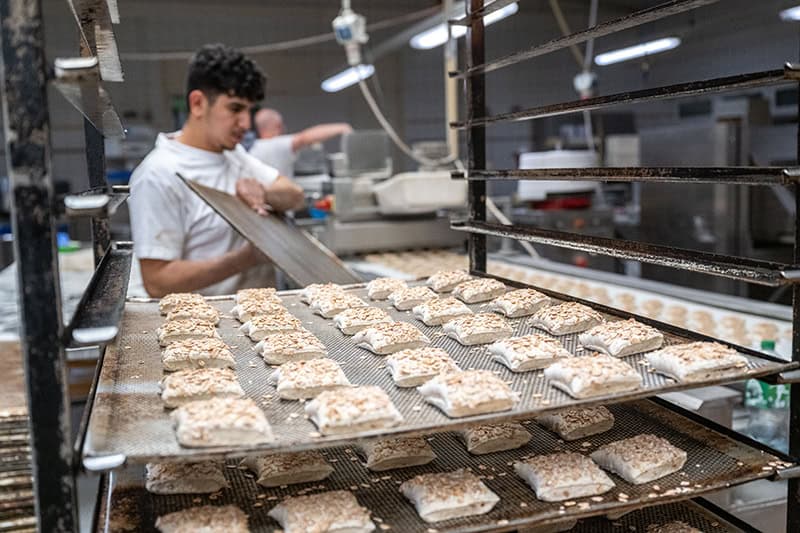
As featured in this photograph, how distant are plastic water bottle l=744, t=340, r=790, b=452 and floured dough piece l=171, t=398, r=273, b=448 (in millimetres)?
1566

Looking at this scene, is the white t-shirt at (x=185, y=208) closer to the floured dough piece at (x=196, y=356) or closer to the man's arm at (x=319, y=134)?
the floured dough piece at (x=196, y=356)

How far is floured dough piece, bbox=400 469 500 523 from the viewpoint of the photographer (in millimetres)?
1021

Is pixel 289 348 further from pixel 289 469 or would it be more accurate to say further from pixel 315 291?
pixel 315 291

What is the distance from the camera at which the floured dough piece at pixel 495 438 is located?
1282 mm

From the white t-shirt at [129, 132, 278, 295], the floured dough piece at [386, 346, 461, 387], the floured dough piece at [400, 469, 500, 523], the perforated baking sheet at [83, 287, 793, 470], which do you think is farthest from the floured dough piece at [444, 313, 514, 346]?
the white t-shirt at [129, 132, 278, 295]

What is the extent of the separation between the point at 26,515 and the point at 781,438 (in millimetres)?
2111

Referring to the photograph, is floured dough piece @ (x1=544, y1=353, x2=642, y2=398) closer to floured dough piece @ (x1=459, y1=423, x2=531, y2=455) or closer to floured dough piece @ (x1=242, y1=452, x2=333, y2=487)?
floured dough piece @ (x1=459, y1=423, x2=531, y2=455)

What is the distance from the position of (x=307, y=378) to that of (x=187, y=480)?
0.24 metres

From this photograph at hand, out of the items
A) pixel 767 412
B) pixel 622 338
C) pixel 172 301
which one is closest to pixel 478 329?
pixel 622 338

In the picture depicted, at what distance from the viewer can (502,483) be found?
45.9 inches

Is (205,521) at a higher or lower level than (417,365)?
lower

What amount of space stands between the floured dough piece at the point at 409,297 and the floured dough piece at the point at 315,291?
5.4 inches

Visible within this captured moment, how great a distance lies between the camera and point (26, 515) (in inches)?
81.7

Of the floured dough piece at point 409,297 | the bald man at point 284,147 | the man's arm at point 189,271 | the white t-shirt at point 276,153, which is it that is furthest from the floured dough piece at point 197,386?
the white t-shirt at point 276,153
